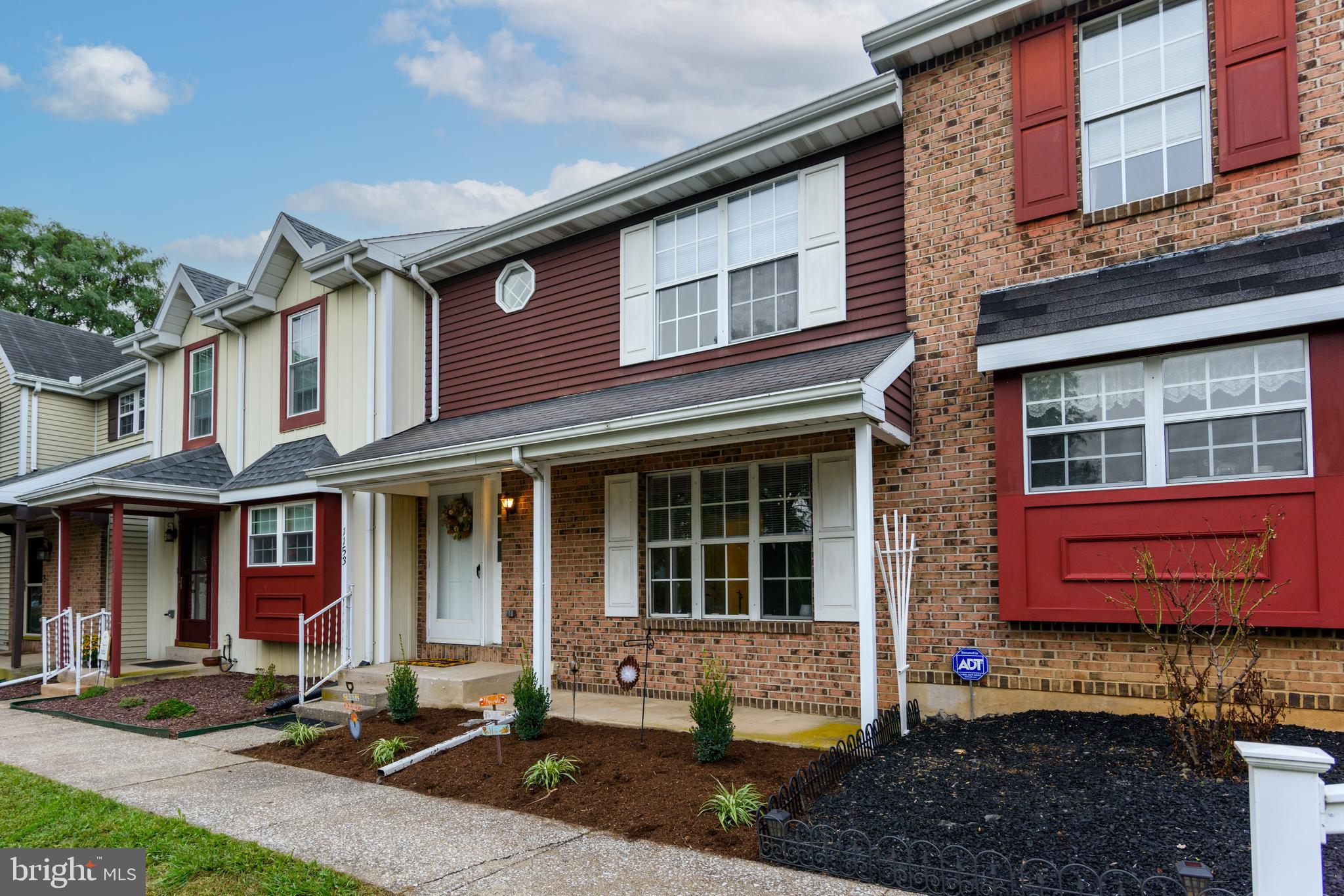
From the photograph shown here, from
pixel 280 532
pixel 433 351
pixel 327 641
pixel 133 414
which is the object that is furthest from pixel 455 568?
pixel 133 414

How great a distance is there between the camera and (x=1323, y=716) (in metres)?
5.38

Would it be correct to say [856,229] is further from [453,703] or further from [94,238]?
[94,238]

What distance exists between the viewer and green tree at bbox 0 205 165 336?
89.0 ft

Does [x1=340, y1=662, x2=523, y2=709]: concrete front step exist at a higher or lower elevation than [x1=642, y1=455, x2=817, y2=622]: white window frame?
lower

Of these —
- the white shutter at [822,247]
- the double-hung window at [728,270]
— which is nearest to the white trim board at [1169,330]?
the white shutter at [822,247]

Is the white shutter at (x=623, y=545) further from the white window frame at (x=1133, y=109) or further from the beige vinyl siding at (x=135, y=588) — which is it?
the beige vinyl siding at (x=135, y=588)

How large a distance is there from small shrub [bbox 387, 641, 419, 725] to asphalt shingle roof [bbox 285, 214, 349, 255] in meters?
6.52

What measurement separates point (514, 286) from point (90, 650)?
26.4 ft

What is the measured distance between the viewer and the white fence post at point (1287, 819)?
7.80ft

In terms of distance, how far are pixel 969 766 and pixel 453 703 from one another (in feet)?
18.0

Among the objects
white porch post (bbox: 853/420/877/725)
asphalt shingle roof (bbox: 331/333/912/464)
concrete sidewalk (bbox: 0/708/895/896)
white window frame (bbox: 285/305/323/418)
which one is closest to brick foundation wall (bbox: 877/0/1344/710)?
asphalt shingle roof (bbox: 331/333/912/464)

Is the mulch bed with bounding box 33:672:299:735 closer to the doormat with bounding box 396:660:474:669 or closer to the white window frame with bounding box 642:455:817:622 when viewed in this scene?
the doormat with bounding box 396:660:474:669

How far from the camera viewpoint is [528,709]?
693cm

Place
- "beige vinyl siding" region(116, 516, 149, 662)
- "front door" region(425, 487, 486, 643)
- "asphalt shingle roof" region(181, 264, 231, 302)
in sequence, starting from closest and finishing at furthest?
1. "front door" region(425, 487, 486, 643)
2. "asphalt shingle roof" region(181, 264, 231, 302)
3. "beige vinyl siding" region(116, 516, 149, 662)
